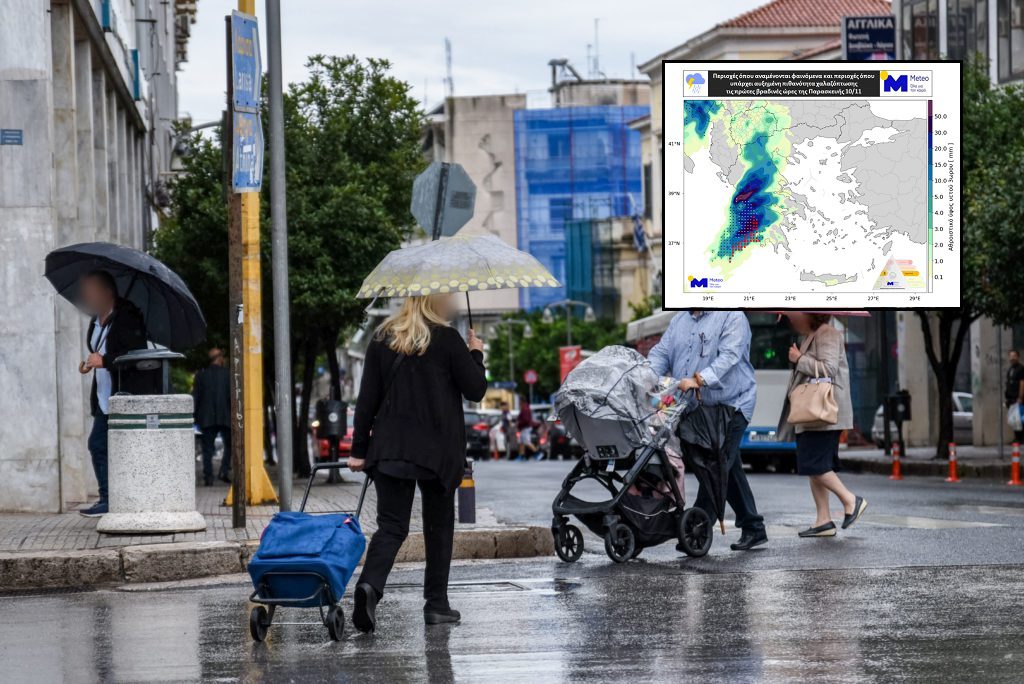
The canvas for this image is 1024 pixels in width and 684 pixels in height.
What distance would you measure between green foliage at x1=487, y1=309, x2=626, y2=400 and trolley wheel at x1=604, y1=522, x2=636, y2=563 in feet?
265

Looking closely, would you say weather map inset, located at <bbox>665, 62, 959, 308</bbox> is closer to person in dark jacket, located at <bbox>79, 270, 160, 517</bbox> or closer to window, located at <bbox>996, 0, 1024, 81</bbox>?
person in dark jacket, located at <bbox>79, 270, 160, 517</bbox>

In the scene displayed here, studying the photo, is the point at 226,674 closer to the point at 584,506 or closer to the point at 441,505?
the point at 441,505

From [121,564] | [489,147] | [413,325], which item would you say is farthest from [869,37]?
[489,147]

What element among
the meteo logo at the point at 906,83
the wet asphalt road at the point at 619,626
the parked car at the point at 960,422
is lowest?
the parked car at the point at 960,422

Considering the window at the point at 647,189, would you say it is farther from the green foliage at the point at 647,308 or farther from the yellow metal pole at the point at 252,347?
the yellow metal pole at the point at 252,347

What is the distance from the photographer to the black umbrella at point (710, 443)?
12.2 metres

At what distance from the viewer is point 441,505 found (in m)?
8.73

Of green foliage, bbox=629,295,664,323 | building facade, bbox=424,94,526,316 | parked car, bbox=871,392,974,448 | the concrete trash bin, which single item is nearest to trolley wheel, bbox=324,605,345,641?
the concrete trash bin

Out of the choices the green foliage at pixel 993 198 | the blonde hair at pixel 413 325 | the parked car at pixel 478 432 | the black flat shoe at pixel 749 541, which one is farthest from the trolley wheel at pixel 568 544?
the parked car at pixel 478 432

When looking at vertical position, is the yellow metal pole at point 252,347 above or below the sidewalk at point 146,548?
above

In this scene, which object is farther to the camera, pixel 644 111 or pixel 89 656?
pixel 644 111

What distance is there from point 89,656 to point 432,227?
24.4ft

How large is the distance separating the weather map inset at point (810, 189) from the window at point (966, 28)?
2626cm

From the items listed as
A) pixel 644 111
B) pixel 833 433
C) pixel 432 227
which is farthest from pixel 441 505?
pixel 644 111
